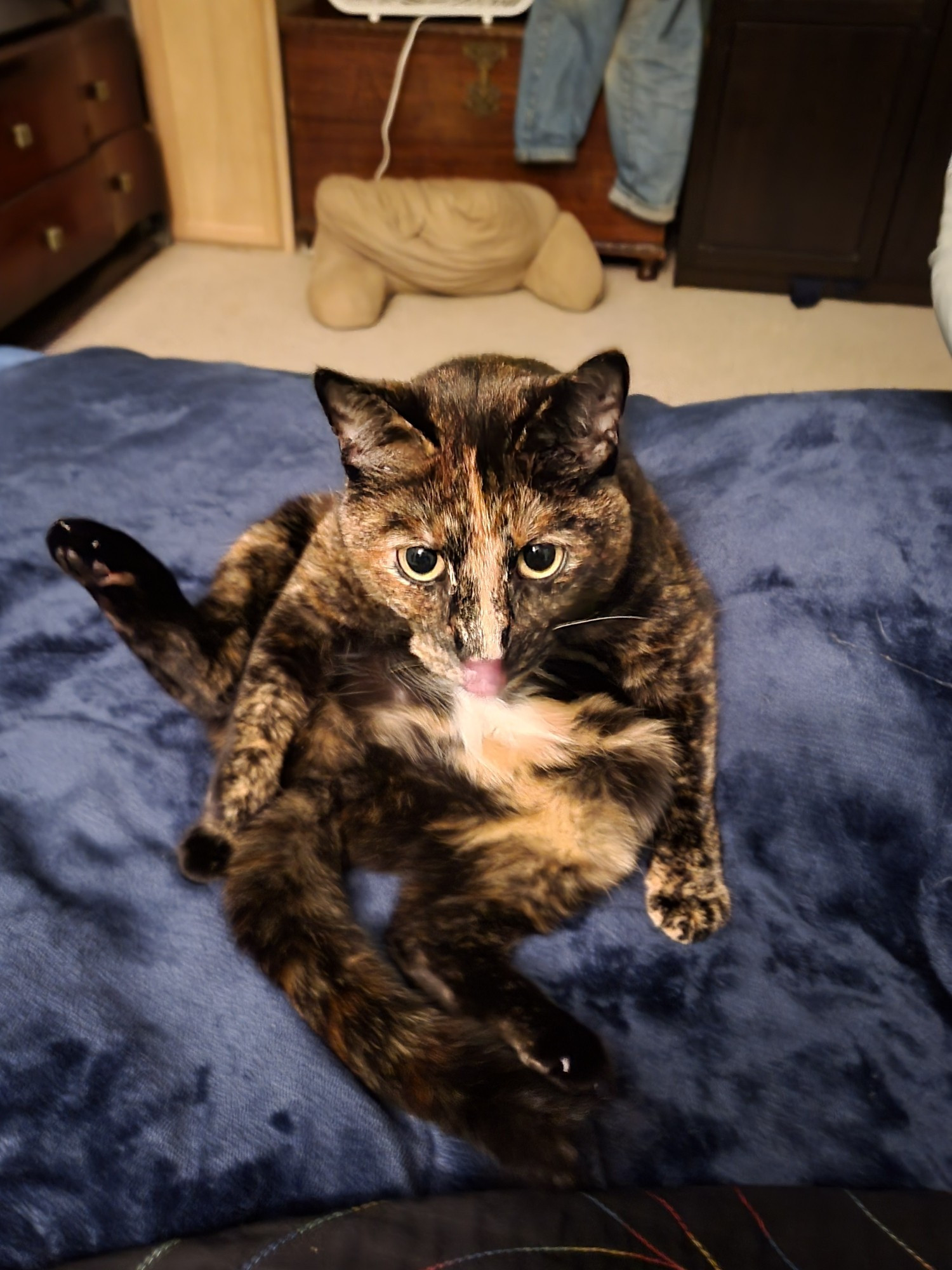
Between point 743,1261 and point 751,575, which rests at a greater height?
point 751,575

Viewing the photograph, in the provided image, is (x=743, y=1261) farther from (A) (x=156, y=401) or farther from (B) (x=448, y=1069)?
(A) (x=156, y=401)

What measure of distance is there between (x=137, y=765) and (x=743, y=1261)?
813 mm

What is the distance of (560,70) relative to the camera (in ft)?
8.87

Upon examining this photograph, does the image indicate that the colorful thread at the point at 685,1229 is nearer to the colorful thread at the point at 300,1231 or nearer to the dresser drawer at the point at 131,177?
the colorful thread at the point at 300,1231

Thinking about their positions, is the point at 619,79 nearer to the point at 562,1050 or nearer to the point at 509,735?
the point at 509,735

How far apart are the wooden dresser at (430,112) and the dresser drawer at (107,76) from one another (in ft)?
1.72

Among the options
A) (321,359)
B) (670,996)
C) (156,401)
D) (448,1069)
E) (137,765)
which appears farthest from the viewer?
(321,359)

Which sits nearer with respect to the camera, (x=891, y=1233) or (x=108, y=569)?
(x=891, y=1233)

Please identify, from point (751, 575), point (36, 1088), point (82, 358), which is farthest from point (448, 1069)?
point (82, 358)

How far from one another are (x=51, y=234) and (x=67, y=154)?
0.85ft

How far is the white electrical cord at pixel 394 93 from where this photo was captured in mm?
2773

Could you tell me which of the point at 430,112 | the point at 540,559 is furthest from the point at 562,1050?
the point at 430,112

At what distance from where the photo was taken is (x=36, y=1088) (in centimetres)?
79

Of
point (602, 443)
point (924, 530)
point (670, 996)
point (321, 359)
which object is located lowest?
point (321, 359)
